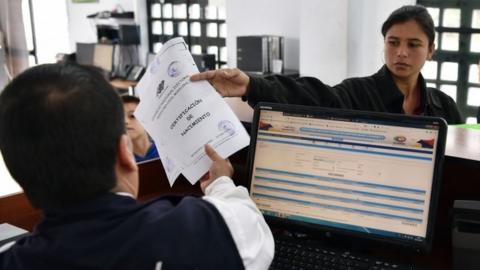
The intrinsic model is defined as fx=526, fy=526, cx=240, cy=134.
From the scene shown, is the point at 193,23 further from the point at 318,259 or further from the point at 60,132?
the point at 60,132

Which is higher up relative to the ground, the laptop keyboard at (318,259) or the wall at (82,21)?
the wall at (82,21)

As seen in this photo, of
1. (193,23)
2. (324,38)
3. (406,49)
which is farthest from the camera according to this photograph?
(193,23)

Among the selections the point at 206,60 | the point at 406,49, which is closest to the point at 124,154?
the point at 406,49

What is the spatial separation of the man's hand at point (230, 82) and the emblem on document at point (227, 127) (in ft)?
0.44

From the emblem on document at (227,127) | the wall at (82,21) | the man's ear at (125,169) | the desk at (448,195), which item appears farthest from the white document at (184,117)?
the wall at (82,21)

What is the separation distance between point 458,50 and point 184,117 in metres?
3.41

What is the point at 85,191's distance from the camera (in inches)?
30.0

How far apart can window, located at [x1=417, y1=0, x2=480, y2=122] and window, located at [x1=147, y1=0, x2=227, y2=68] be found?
2.28 m

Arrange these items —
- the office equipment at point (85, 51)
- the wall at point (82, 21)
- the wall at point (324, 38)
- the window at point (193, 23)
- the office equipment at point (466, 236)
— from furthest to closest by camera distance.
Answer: the wall at point (82, 21) < the office equipment at point (85, 51) < the window at point (193, 23) < the wall at point (324, 38) < the office equipment at point (466, 236)

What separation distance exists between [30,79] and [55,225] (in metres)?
0.21

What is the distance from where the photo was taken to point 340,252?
109cm

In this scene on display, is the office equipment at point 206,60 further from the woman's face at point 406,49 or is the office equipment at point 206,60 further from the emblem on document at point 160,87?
the emblem on document at point 160,87

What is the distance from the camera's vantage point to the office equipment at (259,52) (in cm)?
477

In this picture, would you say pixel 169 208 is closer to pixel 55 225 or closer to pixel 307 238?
pixel 55 225
